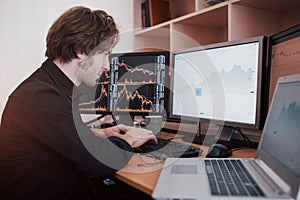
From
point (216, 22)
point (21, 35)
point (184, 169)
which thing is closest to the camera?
point (184, 169)

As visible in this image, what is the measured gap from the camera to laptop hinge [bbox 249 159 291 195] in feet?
1.93

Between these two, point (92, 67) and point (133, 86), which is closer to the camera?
point (92, 67)

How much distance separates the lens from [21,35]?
1953mm

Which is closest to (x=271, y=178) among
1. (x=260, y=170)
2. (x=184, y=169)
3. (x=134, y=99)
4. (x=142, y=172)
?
(x=260, y=170)

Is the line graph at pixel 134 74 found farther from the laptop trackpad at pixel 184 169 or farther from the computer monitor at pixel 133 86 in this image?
the laptop trackpad at pixel 184 169

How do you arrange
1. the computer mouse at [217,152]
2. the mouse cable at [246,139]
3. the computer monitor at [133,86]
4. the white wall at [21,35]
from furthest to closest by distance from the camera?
the white wall at [21,35] < the computer monitor at [133,86] < the mouse cable at [246,139] < the computer mouse at [217,152]

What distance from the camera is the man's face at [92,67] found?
114cm

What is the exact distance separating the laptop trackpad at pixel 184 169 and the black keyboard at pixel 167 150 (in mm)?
113

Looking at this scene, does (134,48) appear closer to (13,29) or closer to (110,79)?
(110,79)

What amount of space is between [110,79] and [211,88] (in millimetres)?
592

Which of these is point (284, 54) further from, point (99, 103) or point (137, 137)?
point (99, 103)

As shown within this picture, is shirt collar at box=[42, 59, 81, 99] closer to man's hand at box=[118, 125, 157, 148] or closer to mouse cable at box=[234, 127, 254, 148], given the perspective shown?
man's hand at box=[118, 125, 157, 148]

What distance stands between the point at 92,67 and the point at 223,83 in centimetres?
55

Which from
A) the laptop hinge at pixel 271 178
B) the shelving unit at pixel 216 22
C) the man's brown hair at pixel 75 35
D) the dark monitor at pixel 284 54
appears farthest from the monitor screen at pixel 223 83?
the man's brown hair at pixel 75 35
